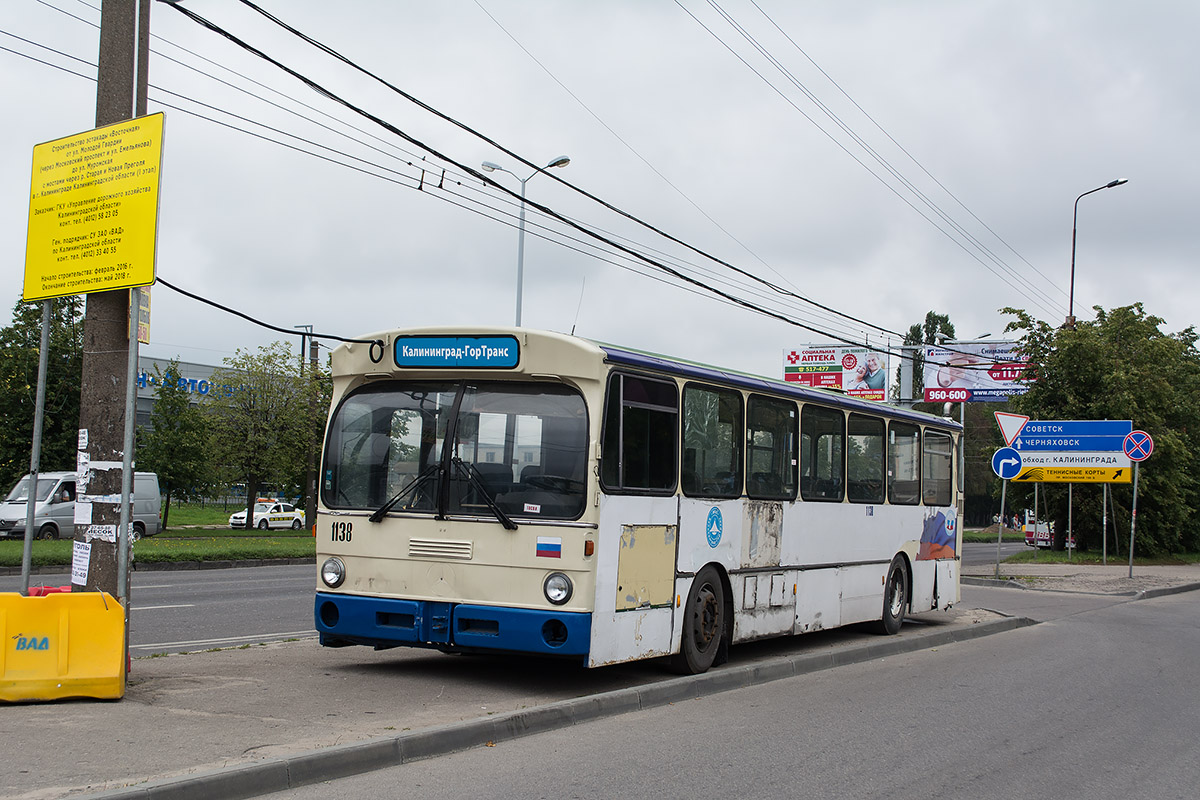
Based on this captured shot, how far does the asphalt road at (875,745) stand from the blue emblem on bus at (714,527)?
135 centimetres

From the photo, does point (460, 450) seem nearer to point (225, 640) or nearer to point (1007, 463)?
point (225, 640)

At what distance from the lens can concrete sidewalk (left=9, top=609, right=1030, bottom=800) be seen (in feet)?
18.8

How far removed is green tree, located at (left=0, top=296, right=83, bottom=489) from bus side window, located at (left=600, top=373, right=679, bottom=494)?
31053 mm

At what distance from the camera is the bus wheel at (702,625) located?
390 inches

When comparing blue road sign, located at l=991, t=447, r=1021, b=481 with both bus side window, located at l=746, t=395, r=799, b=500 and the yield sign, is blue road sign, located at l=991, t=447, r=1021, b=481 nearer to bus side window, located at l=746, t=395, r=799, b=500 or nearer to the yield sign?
the yield sign

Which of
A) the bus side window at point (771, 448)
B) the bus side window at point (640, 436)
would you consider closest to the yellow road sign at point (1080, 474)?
the bus side window at point (771, 448)

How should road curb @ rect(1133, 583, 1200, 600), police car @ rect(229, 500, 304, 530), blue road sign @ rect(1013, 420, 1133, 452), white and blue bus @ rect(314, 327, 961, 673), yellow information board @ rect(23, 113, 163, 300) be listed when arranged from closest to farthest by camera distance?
yellow information board @ rect(23, 113, 163, 300)
white and blue bus @ rect(314, 327, 961, 673)
road curb @ rect(1133, 583, 1200, 600)
blue road sign @ rect(1013, 420, 1133, 452)
police car @ rect(229, 500, 304, 530)

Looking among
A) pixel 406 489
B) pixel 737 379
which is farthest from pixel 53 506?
pixel 737 379

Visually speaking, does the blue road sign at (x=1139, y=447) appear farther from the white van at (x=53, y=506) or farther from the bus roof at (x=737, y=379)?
the white van at (x=53, y=506)

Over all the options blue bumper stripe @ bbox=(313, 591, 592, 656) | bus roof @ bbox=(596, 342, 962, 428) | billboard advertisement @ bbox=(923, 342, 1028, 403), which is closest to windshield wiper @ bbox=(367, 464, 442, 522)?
blue bumper stripe @ bbox=(313, 591, 592, 656)

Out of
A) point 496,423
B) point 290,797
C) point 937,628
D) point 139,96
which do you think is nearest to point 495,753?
point 290,797

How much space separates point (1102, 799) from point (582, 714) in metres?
3.40

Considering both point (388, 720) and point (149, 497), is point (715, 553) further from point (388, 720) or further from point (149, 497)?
point (149, 497)

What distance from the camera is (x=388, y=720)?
24.2 ft
